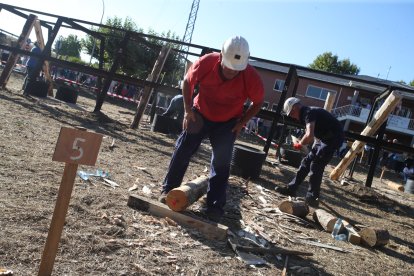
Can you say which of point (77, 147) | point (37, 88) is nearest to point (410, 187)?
point (77, 147)

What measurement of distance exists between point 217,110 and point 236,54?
0.72 meters

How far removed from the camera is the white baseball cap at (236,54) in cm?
413

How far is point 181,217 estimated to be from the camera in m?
4.09

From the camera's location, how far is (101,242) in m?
3.18

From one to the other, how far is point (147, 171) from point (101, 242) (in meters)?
3.11

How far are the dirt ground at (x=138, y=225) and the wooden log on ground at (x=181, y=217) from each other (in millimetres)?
90

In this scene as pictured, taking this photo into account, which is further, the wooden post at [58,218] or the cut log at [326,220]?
the cut log at [326,220]

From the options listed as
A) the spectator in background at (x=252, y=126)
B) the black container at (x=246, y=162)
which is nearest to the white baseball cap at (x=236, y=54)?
the black container at (x=246, y=162)

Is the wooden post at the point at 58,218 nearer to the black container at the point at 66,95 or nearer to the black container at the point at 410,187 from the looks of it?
the black container at the point at 410,187

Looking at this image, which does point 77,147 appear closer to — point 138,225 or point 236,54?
point 138,225

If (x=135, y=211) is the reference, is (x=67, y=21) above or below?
above

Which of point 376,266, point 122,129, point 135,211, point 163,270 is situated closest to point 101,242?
point 163,270

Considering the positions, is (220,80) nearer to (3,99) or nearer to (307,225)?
(307,225)

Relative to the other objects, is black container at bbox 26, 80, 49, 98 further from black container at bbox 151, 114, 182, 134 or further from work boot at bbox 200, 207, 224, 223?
work boot at bbox 200, 207, 224, 223
